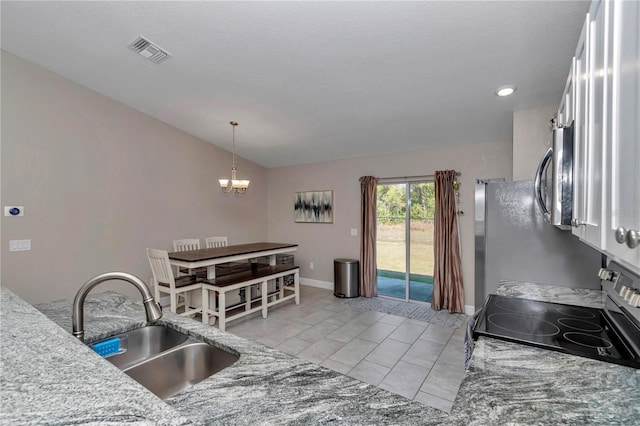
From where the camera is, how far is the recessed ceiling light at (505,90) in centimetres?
274

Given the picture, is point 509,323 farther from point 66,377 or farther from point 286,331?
point 286,331

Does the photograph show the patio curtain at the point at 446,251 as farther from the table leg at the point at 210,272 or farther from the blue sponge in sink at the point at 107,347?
the blue sponge in sink at the point at 107,347

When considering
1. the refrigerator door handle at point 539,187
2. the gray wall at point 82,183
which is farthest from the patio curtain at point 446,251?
the gray wall at point 82,183

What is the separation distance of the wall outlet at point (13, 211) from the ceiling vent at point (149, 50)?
2210 millimetres

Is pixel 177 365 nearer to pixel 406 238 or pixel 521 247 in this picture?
pixel 521 247

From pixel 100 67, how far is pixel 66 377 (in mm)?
3637

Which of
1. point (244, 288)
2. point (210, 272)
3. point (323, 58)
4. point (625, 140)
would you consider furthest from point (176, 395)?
point (244, 288)

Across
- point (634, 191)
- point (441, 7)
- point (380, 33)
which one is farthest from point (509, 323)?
point (380, 33)

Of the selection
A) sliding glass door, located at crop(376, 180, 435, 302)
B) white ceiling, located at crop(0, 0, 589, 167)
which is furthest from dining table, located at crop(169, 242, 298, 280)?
sliding glass door, located at crop(376, 180, 435, 302)

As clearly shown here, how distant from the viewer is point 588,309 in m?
1.59

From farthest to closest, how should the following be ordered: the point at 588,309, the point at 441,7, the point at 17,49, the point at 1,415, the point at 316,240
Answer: the point at 316,240, the point at 17,49, the point at 441,7, the point at 588,309, the point at 1,415

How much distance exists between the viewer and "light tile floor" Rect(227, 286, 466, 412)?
→ 2.57 m

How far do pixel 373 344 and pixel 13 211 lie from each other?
4.17m

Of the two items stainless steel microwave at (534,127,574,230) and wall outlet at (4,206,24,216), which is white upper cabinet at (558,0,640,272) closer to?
stainless steel microwave at (534,127,574,230)
